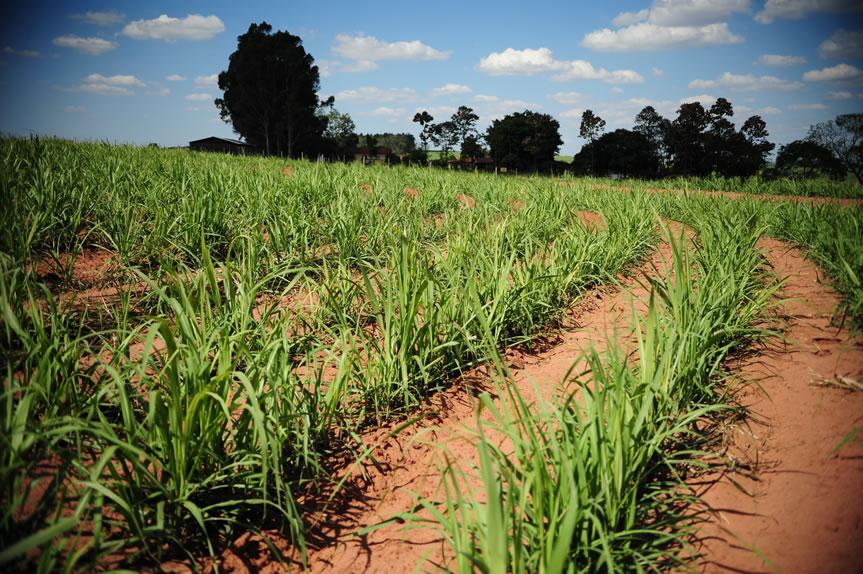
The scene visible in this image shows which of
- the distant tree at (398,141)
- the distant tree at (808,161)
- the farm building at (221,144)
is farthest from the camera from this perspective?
the distant tree at (398,141)

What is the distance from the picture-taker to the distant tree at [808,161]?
24.2 meters

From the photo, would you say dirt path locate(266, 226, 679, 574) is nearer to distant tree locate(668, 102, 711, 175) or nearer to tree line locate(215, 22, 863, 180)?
tree line locate(215, 22, 863, 180)

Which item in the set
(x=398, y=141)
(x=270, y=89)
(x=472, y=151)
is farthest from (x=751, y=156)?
(x=398, y=141)

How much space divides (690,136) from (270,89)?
3605 centimetres

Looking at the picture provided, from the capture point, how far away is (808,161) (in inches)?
1001

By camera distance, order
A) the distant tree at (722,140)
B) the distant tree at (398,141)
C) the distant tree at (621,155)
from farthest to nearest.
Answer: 1. the distant tree at (398,141)
2. the distant tree at (621,155)
3. the distant tree at (722,140)

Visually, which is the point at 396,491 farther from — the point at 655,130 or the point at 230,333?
the point at 655,130

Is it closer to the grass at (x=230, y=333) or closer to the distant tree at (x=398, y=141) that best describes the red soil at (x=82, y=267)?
the grass at (x=230, y=333)

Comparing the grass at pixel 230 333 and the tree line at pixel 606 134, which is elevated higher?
the tree line at pixel 606 134

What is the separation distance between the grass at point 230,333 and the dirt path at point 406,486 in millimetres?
137

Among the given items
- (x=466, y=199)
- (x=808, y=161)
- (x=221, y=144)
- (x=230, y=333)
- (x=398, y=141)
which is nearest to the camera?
(x=230, y=333)

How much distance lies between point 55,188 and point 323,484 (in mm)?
3939

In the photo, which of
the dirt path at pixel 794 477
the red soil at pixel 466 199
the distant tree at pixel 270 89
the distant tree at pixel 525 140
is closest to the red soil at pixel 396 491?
the dirt path at pixel 794 477

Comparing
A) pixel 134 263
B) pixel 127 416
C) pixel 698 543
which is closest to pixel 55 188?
pixel 134 263
